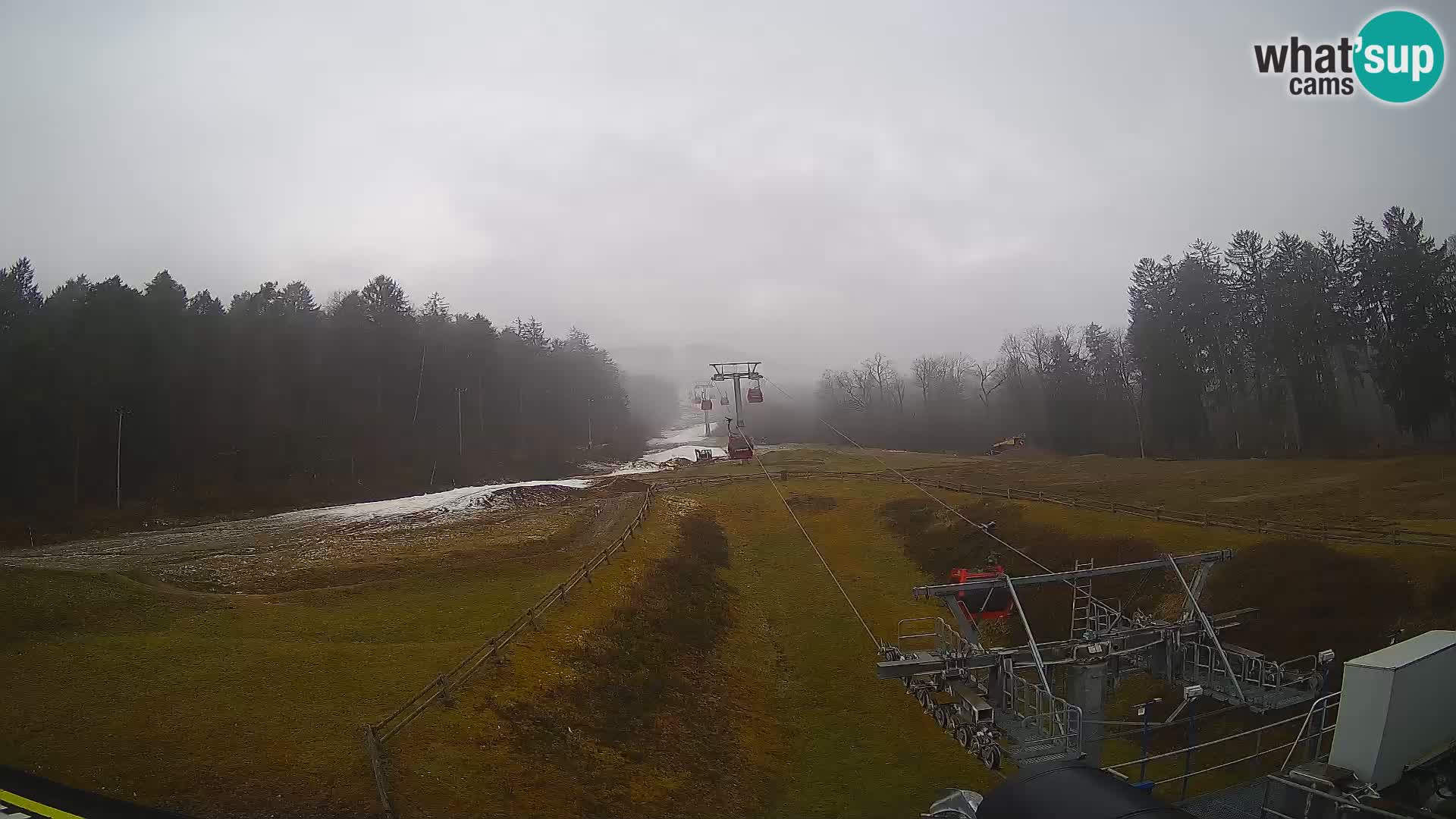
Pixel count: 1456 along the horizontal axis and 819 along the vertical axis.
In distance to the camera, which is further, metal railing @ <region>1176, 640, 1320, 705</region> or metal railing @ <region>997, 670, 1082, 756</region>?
metal railing @ <region>1176, 640, 1320, 705</region>

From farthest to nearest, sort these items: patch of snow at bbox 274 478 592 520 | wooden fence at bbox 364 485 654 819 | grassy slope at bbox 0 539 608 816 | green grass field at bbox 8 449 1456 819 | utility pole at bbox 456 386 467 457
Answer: utility pole at bbox 456 386 467 457 → patch of snow at bbox 274 478 592 520 → green grass field at bbox 8 449 1456 819 → wooden fence at bbox 364 485 654 819 → grassy slope at bbox 0 539 608 816

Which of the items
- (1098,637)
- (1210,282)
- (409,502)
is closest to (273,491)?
(409,502)

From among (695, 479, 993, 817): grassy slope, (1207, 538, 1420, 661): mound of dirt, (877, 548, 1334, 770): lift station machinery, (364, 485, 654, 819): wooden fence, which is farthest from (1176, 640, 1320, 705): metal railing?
(364, 485, 654, 819): wooden fence

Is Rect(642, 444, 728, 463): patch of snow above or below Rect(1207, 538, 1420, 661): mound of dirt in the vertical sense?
above

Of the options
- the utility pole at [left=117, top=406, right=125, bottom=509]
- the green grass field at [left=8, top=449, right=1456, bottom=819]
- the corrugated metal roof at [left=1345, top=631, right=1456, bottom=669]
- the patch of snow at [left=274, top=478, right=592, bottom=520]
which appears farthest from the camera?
the utility pole at [left=117, top=406, right=125, bottom=509]

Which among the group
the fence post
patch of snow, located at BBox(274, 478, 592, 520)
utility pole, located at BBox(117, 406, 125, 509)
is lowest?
the fence post

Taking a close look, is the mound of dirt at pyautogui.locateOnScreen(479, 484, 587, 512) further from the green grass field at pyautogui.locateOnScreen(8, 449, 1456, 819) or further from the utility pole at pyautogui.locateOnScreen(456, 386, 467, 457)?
the utility pole at pyautogui.locateOnScreen(456, 386, 467, 457)

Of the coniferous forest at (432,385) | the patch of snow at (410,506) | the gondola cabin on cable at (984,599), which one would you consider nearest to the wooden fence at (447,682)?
the gondola cabin on cable at (984,599)
